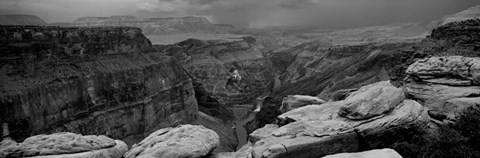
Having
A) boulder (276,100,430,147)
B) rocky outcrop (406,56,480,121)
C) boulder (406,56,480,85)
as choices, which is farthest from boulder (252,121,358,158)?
boulder (406,56,480,85)

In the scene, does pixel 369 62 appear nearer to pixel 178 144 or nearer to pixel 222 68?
pixel 222 68

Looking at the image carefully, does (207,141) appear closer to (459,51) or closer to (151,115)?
(459,51)

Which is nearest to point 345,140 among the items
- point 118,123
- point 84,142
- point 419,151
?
point 419,151

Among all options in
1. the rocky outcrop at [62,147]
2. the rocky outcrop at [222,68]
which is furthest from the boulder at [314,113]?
the rocky outcrop at [222,68]

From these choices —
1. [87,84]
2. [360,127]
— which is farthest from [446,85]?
[87,84]

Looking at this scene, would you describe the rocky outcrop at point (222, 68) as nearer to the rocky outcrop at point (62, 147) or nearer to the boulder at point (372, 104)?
the rocky outcrop at point (62, 147)

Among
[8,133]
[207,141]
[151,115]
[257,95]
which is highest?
[207,141]
